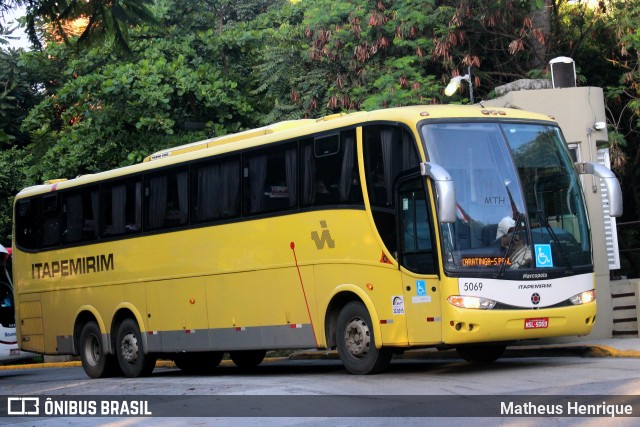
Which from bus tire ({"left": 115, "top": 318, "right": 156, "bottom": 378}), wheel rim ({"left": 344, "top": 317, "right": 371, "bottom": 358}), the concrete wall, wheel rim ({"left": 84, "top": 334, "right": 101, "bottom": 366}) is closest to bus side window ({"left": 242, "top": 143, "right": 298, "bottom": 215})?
wheel rim ({"left": 344, "top": 317, "right": 371, "bottom": 358})

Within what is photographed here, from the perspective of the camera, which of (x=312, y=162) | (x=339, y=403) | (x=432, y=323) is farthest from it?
(x=312, y=162)

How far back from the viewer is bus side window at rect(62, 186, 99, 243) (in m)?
20.9

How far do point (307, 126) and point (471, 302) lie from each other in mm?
4051

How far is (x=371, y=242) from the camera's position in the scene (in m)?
15.0

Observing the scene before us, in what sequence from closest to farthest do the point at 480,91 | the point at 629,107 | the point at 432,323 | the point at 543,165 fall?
the point at 432,323 < the point at 543,165 < the point at 629,107 < the point at 480,91

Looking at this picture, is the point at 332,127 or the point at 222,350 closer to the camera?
the point at 332,127

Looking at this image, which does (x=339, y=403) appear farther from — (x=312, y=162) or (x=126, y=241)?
(x=126, y=241)

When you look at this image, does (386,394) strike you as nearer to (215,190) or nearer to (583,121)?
(215,190)

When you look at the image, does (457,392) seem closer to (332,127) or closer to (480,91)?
(332,127)

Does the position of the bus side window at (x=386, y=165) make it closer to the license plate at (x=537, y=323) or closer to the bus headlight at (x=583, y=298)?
the license plate at (x=537, y=323)

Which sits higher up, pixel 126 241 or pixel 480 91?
pixel 480 91

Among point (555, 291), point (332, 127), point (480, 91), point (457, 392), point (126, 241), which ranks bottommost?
point (457, 392)

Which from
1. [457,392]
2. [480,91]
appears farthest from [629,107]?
[457,392]

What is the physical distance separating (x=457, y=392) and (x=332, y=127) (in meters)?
4.84
